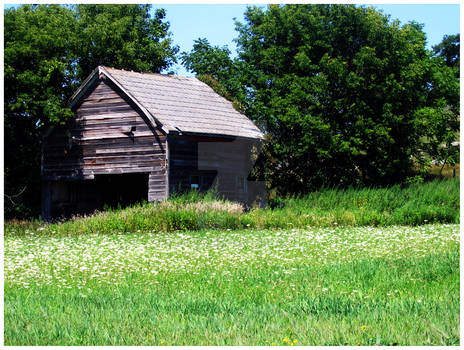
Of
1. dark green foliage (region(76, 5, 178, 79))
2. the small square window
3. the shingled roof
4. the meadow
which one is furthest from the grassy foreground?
dark green foliage (region(76, 5, 178, 79))

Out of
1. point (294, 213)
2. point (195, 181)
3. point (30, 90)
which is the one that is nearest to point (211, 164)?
point (195, 181)

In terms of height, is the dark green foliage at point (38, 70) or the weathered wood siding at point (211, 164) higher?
the dark green foliage at point (38, 70)

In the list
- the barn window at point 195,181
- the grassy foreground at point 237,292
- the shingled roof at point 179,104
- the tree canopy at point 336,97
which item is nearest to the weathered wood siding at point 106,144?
the shingled roof at point 179,104

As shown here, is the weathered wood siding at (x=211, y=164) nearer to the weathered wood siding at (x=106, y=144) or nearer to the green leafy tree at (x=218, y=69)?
the weathered wood siding at (x=106, y=144)

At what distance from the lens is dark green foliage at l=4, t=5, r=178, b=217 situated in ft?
96.6

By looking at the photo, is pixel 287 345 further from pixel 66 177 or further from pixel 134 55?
pixel 134 55

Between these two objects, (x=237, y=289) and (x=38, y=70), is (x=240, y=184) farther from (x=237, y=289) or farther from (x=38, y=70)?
(x=237, y=289)

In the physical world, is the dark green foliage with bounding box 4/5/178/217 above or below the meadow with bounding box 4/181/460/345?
above

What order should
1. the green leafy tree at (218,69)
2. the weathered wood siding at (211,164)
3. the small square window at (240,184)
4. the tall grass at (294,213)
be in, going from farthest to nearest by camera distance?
the green leafy tree at (218,69) → the small square window at (240,184) → the weathered wood siding at (211,164) → the tall grass at (294,213)

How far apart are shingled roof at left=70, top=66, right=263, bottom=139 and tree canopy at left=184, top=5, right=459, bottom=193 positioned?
93.6 inches

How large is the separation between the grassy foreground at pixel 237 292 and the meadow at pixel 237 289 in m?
0.03

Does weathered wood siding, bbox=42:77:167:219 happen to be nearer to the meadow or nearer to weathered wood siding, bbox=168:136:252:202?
weathered wood siding, bbox=168:136:252:202

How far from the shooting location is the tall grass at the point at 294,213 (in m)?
23.1

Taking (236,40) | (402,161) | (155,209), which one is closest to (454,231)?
(155,209)
